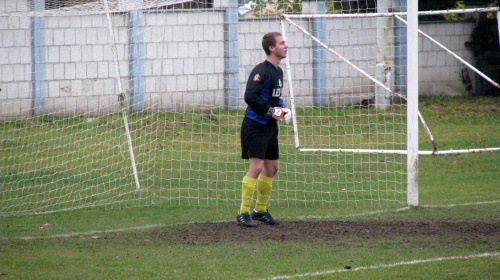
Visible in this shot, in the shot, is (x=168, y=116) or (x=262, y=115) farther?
(x=168, y=116)

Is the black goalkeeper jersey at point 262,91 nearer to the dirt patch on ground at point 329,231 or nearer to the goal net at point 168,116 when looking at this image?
the dirt patch on ground at point 329,231

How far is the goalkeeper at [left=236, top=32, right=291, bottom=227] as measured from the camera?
6.95m

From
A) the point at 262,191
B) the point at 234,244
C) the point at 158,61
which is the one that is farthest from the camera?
the point at 158,61

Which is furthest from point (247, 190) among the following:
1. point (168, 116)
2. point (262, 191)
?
point (168, 116)

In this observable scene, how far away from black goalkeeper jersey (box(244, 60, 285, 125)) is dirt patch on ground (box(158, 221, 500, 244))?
3.91ft

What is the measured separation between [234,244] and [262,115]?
144 cm

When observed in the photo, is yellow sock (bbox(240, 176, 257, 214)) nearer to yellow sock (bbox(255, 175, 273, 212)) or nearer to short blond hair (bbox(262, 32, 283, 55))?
yellow sock (bbox(255, 175, 273, 212))

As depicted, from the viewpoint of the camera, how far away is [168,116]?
1149cm

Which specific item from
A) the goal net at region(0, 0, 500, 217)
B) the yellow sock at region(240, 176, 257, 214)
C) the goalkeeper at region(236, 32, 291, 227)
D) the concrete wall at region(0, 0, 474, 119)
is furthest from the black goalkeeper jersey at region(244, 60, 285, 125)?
the concrete wall at region(0, 0, 474, 119)

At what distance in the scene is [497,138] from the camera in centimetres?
1335

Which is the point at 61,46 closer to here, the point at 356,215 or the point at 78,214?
the point at 78,214

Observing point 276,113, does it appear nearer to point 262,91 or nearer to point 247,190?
point 262,91

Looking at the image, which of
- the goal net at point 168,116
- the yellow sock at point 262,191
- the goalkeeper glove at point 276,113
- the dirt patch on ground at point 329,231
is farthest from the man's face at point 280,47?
the goal net at point 168,116

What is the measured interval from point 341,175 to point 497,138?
4.42 meters
